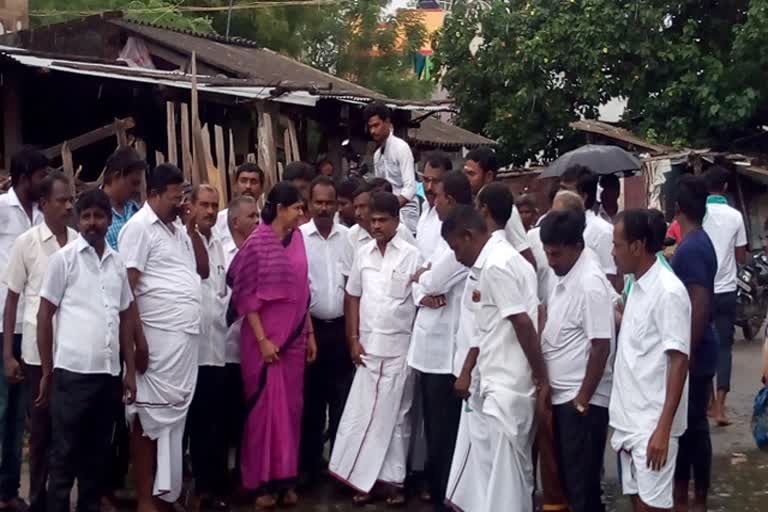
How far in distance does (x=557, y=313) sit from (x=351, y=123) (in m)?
8.66

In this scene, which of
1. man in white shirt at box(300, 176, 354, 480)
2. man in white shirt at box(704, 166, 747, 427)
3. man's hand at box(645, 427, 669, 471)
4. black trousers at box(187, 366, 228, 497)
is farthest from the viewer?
man in white shirt at box(704, 166, 747, 427)

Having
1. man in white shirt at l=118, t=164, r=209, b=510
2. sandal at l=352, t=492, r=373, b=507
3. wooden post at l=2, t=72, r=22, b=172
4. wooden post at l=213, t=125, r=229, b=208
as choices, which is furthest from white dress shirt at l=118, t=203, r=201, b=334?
wooden post at l=2, t=72, r=22, b=172

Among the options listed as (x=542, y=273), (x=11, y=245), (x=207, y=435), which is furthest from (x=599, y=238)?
(x=11, y=245)

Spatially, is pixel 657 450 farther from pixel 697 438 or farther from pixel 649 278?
pixel 697 438

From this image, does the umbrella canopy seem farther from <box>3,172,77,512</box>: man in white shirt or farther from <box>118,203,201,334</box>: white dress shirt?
<box>3,172,77,512</box>: man in white shirt

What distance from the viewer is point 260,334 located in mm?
6594

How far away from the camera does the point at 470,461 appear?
5.73 meters

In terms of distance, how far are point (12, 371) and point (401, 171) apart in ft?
11.4

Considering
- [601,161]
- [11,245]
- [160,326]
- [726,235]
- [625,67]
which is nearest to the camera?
[160,326]

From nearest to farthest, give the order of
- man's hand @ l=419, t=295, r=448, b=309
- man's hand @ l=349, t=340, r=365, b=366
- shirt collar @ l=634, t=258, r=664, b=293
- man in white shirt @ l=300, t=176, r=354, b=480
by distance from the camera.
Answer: shirt collar @ l=634, t=258, r=664, b=293
man's hand @ l=419, t=295, r=448, b=309
man's hand @ l=349, t=340, r=365, b=366
man in white shirt @ l=300, t=176, r=354, b=480

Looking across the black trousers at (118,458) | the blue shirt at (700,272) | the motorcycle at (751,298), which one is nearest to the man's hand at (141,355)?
the black trousers at (118,458)

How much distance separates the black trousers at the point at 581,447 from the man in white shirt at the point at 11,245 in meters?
3.09

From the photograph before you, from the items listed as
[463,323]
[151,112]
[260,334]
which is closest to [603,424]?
[463,323]

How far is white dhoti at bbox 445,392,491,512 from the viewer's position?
5.61m
